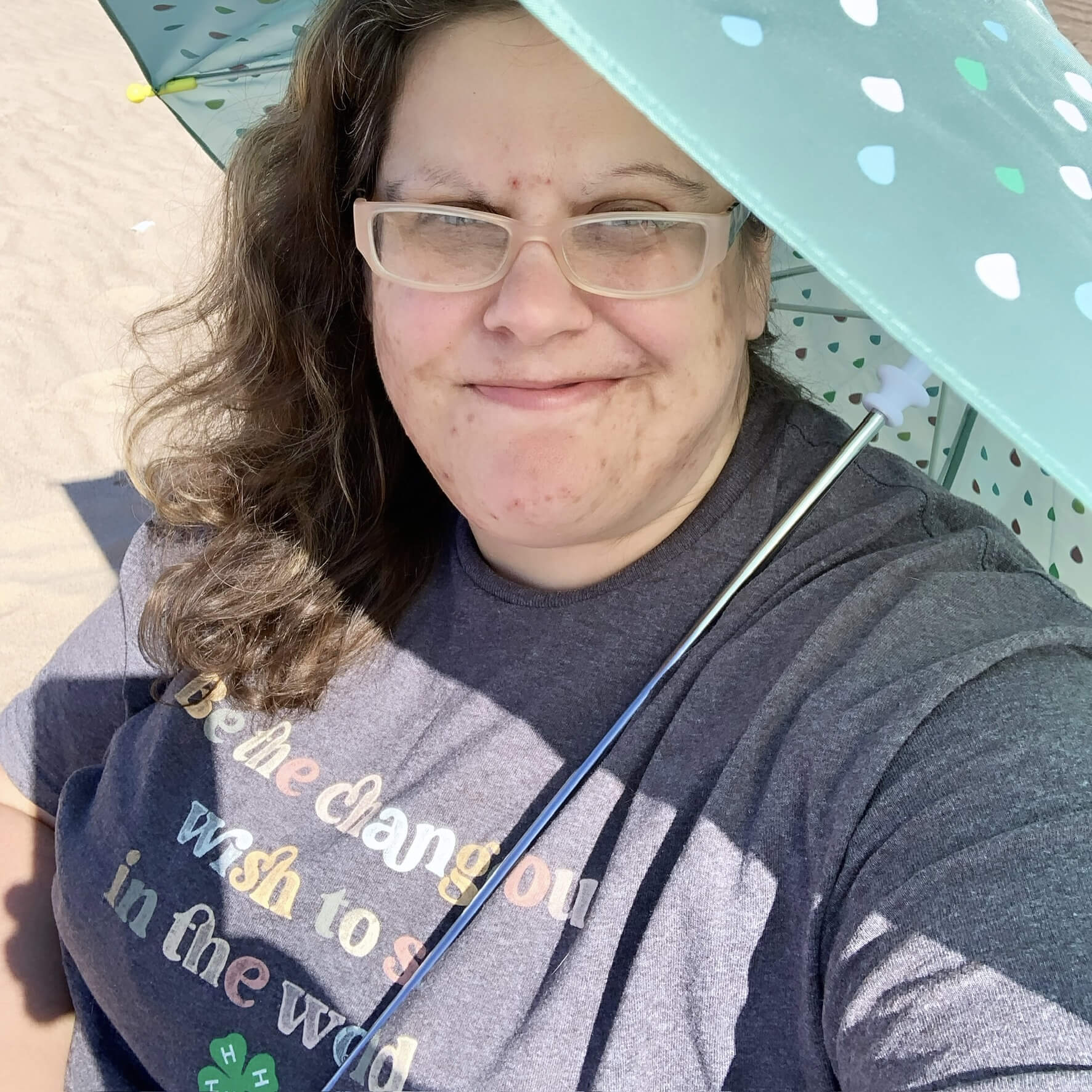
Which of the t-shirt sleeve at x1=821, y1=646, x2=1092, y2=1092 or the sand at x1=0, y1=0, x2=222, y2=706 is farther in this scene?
the sand at x1=0, y1=0, x2=222, y2=706

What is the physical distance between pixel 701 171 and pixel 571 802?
0.86m

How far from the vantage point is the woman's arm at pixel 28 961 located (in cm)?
165

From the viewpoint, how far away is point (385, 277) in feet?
4.39

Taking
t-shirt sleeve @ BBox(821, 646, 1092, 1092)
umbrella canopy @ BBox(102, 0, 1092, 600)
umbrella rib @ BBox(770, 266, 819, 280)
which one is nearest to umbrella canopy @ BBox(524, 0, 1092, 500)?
umbrella canopy @ BBox(102, 0, 1092, 600)

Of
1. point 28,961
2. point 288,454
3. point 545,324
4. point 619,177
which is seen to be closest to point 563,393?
point 545,324

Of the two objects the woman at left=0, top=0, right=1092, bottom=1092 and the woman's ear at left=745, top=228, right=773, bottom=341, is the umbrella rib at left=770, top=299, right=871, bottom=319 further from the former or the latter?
the woman's ear at left=745, top=228, right=773, bottom=341

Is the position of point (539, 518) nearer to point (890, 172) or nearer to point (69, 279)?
point (890, 172)

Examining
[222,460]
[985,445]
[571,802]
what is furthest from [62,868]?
[985,445]

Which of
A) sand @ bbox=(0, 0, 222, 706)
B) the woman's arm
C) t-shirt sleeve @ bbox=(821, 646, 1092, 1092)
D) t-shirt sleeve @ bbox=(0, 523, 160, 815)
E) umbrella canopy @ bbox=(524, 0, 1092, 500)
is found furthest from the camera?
sand @ bbox=(0, 0, 222, 706)

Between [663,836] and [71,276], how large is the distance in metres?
5.08

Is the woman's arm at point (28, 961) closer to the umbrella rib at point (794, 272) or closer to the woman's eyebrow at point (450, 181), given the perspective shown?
the woman's eyebrow at point (450, 181)

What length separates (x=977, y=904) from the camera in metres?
0.87

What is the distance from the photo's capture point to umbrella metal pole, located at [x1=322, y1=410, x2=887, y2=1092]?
1.20 metres

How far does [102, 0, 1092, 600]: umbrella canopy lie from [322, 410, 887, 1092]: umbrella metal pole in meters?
0.53
